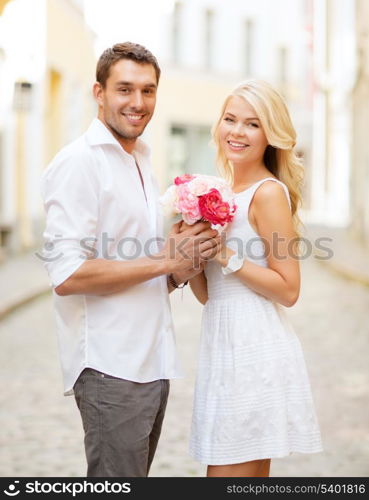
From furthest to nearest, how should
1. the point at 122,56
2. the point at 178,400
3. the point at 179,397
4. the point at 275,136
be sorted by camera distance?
1. the point at 179,397
2. the point at 178,400
3. the point at 275,136
4. the point at 122,56

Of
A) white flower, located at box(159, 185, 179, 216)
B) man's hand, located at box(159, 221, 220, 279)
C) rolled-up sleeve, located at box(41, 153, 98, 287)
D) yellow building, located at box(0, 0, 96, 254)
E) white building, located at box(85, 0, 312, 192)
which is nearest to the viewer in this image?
rolled-up sleeve, located at box(41, 153, 98, 287)

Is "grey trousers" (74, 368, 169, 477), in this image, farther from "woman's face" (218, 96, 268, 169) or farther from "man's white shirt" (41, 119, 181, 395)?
"woman's face" (218, 96, 268, 169)

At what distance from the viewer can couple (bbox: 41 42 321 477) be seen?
2881mm

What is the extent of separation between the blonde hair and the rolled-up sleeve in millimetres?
644

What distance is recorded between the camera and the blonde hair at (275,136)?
3137 mm

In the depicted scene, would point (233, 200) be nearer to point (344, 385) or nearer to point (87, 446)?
point (87, 446)

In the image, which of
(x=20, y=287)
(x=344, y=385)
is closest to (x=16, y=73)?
(x=20, y=287)

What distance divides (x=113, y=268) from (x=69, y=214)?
0.22 m

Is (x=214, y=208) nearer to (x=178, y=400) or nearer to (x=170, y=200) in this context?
(x=170, y=200)

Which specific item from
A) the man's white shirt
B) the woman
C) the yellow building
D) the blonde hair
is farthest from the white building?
the man's white shirt

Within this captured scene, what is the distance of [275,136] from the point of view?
3172mm

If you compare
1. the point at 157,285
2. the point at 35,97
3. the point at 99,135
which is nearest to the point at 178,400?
the point at 157,285

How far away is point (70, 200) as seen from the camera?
283 centimetres

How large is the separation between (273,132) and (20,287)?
408 inches
